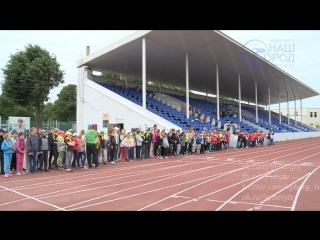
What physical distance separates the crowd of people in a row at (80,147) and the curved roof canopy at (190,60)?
7320mm

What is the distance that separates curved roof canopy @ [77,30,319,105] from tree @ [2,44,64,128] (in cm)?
752

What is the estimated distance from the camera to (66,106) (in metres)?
56.9

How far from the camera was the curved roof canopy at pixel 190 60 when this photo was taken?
66.1ft

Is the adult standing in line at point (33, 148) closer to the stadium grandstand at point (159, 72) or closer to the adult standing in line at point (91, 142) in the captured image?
the adult standing in line at point (91, 142)

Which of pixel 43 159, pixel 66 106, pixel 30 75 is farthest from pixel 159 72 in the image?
pixel 66 106

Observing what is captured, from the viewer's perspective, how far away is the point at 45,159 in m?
10.7

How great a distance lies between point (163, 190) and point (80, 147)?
5365 millimetres

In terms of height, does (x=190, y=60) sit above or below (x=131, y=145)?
above

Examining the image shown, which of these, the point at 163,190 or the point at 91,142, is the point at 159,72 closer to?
the point at 91,142

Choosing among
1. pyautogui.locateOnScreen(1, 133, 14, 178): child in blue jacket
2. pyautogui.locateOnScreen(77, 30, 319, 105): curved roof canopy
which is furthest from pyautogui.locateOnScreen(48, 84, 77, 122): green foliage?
pyautogui.locateOnScreen(1, 133, 14, 178): child in blue jacket

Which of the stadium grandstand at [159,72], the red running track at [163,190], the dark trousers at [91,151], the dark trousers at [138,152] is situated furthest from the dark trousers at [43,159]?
the stadium grandstand at [159,72]

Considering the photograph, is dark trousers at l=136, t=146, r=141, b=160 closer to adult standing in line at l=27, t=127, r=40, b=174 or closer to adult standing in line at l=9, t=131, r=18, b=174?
adult standing in line at l=27, t=127, r=40, b=174
